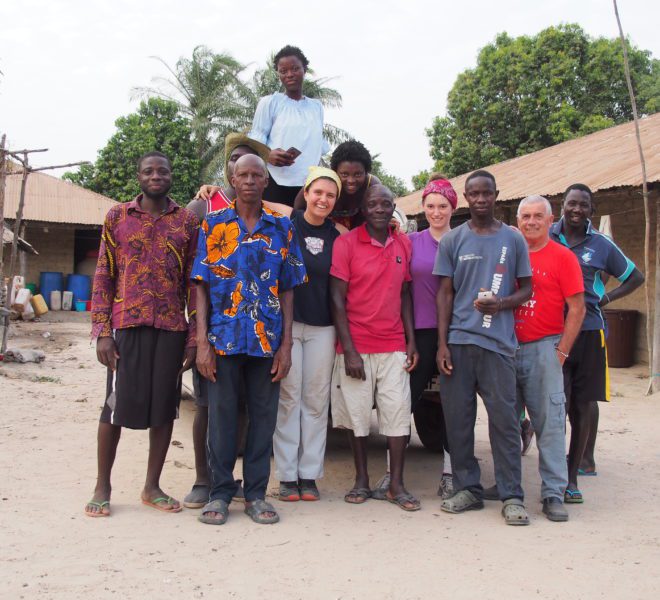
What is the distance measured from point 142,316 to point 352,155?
1.61 m

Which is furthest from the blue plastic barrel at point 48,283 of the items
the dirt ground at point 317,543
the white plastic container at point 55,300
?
the dirt ground at point 317,543

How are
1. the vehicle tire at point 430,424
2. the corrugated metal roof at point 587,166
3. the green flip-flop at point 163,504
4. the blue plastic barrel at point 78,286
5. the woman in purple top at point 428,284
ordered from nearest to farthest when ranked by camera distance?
the green flip-flop at point 163,504 → the woman in purple top at point 428,284 → the vehicle tire at point 430,424 → the corrugated metal roof at point 587,166 → the blue plastic barrel at point 78,286

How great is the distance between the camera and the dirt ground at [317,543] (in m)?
2.90

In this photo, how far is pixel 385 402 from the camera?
13.3 feet

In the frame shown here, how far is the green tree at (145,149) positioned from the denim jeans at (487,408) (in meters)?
22.9

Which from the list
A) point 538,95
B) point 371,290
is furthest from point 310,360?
point 538,95

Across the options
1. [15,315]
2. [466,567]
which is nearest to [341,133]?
[15,315]

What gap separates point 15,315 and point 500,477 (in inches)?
617

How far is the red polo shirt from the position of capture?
4004mm

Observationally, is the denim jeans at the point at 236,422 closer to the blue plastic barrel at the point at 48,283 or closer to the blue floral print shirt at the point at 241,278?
the blue floral print shirt at the point at 241,278

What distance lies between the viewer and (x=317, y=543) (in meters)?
3.40

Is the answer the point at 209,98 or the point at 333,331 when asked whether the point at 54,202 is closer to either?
the point at 209,98

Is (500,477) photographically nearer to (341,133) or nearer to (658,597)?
(658,597)

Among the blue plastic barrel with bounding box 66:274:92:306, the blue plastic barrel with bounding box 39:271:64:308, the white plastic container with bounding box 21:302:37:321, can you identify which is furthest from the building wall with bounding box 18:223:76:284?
the white plastic container with bounding box 21:302:37:321
